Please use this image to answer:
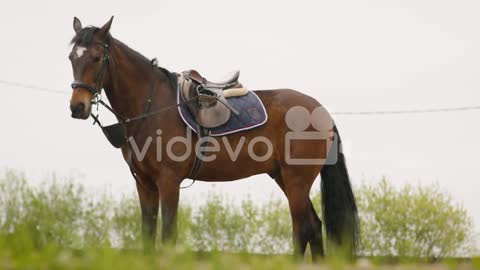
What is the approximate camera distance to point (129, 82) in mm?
8977

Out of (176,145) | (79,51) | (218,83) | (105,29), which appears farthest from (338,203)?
(79,51)

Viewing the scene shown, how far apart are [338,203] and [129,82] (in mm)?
3406

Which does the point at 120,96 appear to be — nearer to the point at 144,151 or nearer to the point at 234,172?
the point at 144,151

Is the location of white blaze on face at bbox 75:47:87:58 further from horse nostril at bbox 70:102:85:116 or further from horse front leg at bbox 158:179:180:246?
horse front leg at bbox 158:179:180:246

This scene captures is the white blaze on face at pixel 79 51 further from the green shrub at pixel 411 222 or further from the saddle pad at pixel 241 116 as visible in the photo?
the green shrub at pixel 411 222

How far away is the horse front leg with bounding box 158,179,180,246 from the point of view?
855cm

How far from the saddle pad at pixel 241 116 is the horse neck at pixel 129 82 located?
1.17 feet

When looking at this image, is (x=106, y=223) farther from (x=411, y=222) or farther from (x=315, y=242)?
(x=411, y=222)

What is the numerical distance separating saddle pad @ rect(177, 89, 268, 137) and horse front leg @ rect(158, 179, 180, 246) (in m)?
0.92

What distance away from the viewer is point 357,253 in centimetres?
988

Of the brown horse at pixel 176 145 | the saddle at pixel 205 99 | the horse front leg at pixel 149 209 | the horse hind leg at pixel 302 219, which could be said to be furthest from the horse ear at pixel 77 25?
the horse hind leg at pixel 302 219

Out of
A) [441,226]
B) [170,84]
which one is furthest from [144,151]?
[441,226]

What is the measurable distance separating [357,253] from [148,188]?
3110 mm

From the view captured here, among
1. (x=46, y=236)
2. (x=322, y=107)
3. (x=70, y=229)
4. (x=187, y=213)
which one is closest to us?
(x=46, y=236)
